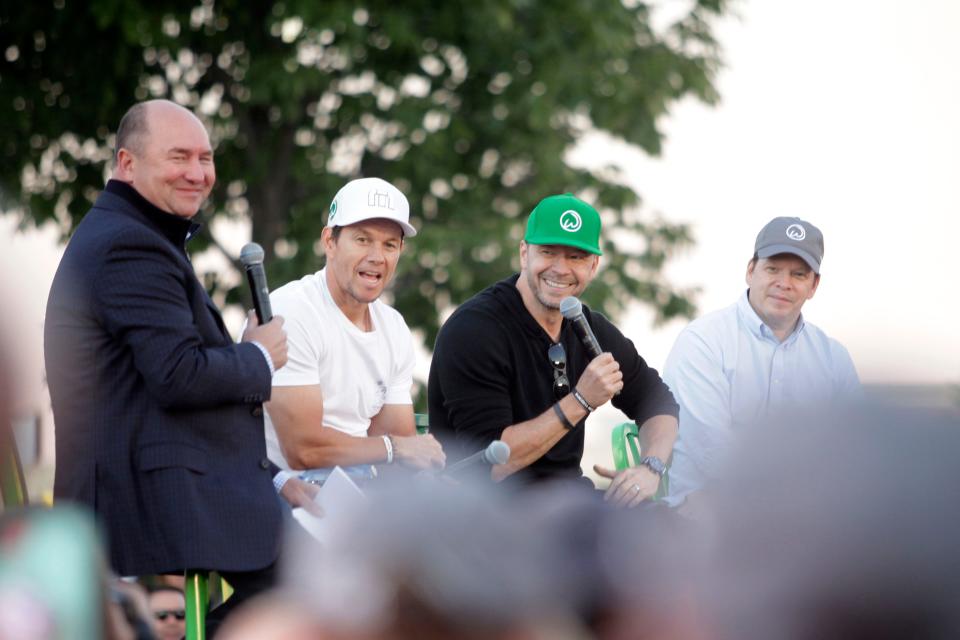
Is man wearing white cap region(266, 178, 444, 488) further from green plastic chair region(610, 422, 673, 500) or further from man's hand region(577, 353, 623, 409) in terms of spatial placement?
green plastic chair region(610, 422, 673, 500)

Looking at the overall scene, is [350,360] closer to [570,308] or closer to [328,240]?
[328,240]

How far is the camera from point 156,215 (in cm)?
348

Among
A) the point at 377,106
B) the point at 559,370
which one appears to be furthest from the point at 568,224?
the point at 377,106

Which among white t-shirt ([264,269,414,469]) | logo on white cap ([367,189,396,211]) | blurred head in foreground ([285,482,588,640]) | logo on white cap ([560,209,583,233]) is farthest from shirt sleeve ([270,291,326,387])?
blurred head in foreground ([285,482,588,640])

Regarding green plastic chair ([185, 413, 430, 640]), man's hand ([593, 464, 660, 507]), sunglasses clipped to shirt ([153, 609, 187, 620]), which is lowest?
sunglasses clipped to shirt ([153, 609, 187, 620])

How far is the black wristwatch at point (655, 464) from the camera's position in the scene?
174 inches

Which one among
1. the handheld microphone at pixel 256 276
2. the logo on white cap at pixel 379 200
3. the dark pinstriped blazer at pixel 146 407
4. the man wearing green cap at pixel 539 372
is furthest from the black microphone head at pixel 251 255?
the man wearing green cap at pixel 539 372

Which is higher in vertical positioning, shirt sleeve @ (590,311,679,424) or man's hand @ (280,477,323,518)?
shirt sleeve @ (590,311,679,424)

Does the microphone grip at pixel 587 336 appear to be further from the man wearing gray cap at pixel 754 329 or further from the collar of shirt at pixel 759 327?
the collar of shirt at pixel 759 327

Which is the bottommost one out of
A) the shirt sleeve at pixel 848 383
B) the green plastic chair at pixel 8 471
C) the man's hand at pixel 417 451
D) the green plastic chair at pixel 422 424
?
the green plastic chair at pixel 422 424

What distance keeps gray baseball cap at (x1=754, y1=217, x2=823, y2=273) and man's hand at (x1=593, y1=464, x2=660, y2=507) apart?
43.4 inches

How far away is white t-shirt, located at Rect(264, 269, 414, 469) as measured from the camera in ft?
12.9

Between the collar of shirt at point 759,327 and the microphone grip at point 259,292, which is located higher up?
the microphone grip at point 259,292

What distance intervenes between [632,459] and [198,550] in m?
2.13
